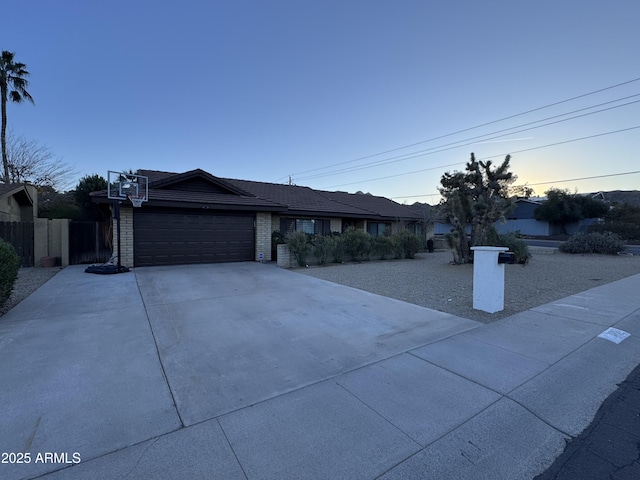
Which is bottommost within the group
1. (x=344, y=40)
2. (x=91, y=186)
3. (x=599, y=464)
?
(x=599, y=464)

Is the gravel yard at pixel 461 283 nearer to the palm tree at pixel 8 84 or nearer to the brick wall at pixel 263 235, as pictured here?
the brick wall at pixel 263 235

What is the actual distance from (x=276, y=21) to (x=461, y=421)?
46.4ft

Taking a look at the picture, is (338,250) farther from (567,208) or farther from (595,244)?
(567,208)

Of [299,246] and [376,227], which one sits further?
[376,227]

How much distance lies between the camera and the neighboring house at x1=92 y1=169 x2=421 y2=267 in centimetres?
1113

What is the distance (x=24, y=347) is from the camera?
153 inches

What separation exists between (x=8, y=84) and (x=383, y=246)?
27199 millimetres

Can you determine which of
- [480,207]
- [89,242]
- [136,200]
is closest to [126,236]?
[136,200]

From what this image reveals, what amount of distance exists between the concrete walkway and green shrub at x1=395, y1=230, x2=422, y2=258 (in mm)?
Answer: 9889

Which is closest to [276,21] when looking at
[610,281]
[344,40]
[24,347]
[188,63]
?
[344,40]

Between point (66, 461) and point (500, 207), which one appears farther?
point (500, 207)

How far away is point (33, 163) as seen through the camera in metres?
21.8

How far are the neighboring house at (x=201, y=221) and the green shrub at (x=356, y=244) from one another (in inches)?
121

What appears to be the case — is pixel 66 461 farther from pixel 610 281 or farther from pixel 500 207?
pixel 500 207
